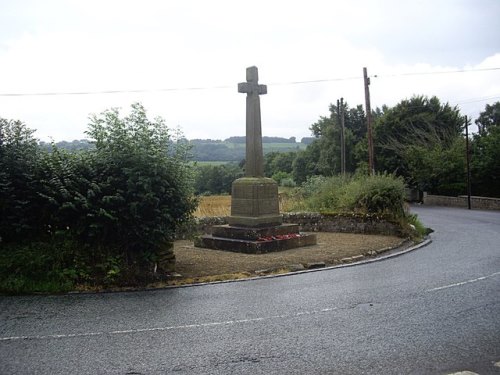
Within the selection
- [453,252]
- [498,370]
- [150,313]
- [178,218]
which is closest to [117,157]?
[178,218]

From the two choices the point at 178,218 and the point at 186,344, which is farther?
the point at 178,218

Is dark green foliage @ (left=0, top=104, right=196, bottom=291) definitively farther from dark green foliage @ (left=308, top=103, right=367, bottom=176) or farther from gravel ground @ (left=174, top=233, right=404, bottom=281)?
dark green foliage @ (left=308, top=103, right=367, bottom=176)

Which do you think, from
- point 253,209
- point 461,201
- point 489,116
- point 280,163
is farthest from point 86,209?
point 489,116

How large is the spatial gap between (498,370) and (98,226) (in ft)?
22.8

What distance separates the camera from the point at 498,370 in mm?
4922

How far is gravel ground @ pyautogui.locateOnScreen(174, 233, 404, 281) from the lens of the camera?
11000 millimetres

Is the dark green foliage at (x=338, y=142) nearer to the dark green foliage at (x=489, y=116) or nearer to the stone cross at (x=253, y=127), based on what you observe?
the dark green foliage at (x=489, y=116)

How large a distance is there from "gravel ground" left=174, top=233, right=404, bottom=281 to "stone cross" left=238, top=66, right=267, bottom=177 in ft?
8.97

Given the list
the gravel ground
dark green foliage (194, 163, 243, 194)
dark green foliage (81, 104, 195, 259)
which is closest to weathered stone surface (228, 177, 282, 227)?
the gravel ground

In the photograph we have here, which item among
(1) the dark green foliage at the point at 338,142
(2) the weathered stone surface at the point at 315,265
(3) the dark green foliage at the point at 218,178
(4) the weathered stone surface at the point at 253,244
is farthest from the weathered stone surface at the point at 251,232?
(1) the dark green foliage at the point at 338,142

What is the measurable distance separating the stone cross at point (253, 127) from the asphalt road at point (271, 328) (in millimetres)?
5541

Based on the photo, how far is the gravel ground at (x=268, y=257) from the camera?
11000mm

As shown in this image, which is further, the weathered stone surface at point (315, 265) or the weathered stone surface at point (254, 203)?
the weathered stone surface at point (254, 203)

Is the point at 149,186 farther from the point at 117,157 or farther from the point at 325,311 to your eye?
the point at 325,311
